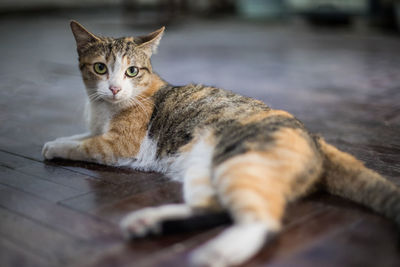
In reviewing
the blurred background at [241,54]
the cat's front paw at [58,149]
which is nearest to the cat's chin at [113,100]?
the cat's front paw at [58,149]

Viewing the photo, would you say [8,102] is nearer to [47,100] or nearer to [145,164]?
[47,100]

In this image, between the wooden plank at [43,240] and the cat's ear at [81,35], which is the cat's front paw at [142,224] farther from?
the cat's ear at [81,35]

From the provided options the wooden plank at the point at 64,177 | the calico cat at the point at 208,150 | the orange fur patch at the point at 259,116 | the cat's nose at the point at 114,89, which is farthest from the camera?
the cat's nose at the point at 114,89

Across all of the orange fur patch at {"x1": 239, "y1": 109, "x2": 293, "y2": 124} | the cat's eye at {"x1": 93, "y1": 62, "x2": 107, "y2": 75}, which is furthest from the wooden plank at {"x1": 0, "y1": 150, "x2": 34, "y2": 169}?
the orange fur patch at {"x1": 239, "y1": 109, "x2": 293, "y2": 124}

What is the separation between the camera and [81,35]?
240 centimetres

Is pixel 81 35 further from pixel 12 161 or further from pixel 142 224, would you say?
pixel 142 224

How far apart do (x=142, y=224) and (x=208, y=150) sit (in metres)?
0.49

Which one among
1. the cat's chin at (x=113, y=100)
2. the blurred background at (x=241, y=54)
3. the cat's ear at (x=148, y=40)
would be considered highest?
the cat's ear at (x=148, y=40)

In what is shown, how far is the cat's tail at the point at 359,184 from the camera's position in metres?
1.69

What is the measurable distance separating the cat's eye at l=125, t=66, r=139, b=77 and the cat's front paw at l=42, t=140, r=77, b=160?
44 cm

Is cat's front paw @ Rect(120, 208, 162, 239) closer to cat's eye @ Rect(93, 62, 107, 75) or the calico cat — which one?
the calico cat

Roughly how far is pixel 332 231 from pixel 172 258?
23.2 inches

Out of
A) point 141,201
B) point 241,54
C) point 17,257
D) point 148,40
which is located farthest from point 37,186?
point 241,54

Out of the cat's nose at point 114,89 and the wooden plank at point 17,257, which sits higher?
the cat's nose at point 114,89
